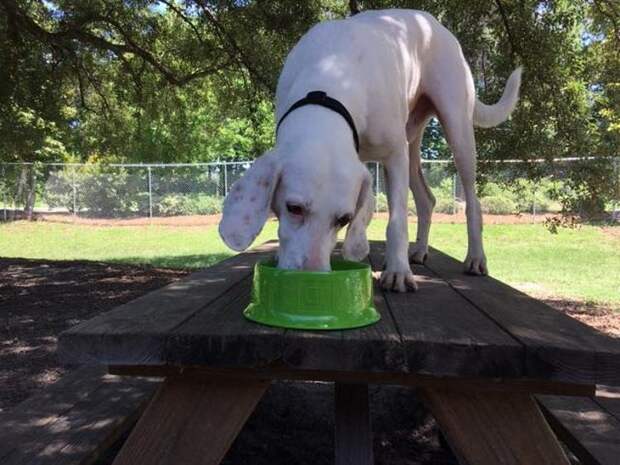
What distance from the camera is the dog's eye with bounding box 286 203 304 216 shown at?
235 centimetres

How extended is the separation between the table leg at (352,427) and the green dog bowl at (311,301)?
3.42 ft

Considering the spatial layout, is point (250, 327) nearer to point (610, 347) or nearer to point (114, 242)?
point (610, 347)

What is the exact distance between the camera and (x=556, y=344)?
5.40ft

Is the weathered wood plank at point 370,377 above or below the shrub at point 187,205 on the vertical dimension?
below

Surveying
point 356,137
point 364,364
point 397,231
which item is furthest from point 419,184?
point 364,364

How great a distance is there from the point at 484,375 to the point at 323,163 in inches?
41.8

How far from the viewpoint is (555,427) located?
2.70 m

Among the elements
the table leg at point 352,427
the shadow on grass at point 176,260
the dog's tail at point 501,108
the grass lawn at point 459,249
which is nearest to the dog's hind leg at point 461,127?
the dog's tail at point 501,108

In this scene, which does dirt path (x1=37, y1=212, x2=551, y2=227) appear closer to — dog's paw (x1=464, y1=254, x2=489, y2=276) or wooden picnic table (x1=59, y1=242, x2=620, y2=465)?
dog's paw (x1=464, y1=254, x2=489, y2=276)

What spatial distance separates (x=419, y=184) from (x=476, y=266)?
42.3 inches

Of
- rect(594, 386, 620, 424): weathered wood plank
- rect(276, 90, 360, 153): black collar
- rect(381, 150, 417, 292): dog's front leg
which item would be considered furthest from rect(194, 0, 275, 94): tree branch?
rect(594, 386, 620, 424): weathered wood plank

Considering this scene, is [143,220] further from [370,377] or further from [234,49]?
[370,377]

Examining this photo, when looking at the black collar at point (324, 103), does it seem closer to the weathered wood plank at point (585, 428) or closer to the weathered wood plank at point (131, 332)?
the weathered wood plank at point (131, 332)

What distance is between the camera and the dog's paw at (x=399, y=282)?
108 inches
